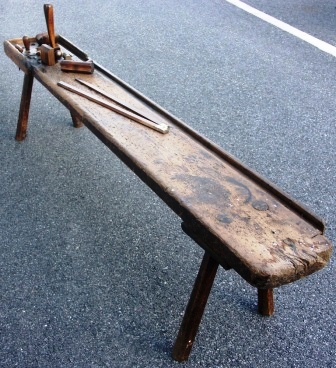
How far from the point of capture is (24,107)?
2.17 m

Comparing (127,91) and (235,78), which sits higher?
(127,91)

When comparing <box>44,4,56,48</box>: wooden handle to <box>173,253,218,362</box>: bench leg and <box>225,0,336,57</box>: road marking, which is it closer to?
<box>173,253,218,362</box>: bench leg

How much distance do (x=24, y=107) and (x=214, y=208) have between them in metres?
1.31

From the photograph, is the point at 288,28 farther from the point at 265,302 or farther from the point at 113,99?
the point at 265,302

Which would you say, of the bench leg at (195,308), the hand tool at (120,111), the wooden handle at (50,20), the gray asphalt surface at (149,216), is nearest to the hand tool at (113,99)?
the hand tool at (120,111)

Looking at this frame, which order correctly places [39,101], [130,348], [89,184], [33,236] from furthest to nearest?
[39,101]
[89,184]
[33,236]
[130,348]

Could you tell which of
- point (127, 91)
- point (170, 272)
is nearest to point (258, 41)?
point (127, 91)

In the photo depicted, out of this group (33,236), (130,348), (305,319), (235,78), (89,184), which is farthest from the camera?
(235,78)

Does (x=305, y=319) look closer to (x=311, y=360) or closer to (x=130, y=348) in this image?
(x=311, y=360)

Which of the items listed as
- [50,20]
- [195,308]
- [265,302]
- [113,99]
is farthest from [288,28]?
[195,308]

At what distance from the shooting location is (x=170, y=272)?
1.63 meters

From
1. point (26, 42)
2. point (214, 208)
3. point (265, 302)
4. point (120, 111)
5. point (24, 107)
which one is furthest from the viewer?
point (24, 107)

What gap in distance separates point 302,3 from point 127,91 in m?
3.25

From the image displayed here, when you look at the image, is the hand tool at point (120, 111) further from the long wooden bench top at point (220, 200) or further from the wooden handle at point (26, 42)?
the wooden handle at point (26, 42)
